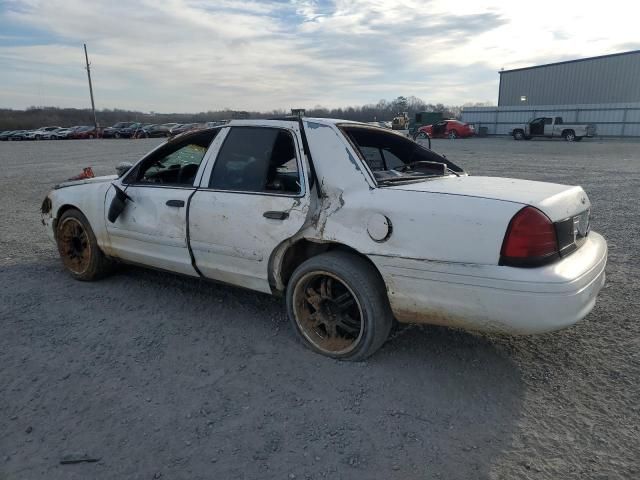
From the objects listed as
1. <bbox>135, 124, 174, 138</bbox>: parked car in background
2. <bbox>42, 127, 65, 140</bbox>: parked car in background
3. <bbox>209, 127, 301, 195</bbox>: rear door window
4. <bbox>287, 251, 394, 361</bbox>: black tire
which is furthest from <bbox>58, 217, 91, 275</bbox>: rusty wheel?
<bbox>42, 127, 65, 140</bbox>: parked car in background

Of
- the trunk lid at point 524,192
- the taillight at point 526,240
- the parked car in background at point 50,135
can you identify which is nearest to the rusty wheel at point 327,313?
the trunk lid at point 524,192

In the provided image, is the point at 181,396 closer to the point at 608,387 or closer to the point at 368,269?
the point at 368,269

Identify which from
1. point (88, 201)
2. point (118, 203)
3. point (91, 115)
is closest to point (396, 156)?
point (118, 203)

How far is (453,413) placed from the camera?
255 centimetres

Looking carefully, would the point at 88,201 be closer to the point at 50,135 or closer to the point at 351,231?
the point at 351,231

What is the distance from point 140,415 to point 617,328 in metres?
3.24

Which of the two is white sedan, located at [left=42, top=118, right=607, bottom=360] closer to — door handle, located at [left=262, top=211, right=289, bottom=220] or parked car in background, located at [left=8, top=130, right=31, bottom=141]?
door handle, located at [left=262, top=211, right=289, bottom=220]

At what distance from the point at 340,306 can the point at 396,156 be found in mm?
1562

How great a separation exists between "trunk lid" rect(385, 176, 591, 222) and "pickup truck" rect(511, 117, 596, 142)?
104ft

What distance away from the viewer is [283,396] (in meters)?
2.73

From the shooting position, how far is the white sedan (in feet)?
8.27

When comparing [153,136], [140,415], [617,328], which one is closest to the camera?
[140,415]

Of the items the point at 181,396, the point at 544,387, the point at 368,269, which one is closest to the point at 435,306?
the point at 368,269

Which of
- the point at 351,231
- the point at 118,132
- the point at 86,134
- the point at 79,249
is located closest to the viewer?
the point at 351,231
